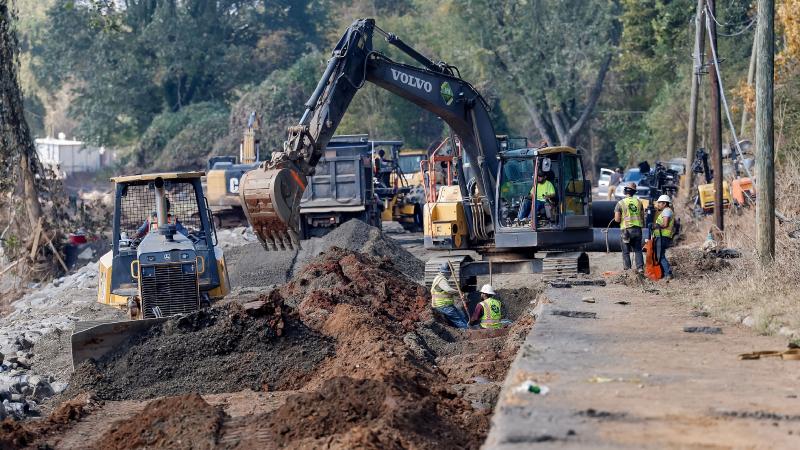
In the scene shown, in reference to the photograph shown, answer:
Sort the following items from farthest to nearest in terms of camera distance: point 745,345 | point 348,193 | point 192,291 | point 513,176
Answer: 1. point 348,193
2. point 513,176
3. point 192,291
4. point 745,345

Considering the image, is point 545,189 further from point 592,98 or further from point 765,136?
point 592,98

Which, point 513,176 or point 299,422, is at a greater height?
point 513,176

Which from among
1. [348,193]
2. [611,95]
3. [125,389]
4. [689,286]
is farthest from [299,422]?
[611,95]

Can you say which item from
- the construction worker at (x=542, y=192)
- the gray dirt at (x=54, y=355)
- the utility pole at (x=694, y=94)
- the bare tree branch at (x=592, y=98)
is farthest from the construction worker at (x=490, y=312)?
the bare tree branch at (x=592, y=98)

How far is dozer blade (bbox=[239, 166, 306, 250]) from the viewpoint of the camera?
700 inches

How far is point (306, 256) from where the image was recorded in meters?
28.8

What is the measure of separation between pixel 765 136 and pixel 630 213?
14.6 ft

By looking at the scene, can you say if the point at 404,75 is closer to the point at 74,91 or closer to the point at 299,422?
the point at 299,422

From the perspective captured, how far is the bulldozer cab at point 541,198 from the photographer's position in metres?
20.7

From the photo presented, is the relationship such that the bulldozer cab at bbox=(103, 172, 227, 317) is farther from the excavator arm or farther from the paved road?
the paved road

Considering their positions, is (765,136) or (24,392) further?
(765,136)

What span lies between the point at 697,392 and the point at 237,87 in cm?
5898

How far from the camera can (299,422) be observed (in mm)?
A: 9836

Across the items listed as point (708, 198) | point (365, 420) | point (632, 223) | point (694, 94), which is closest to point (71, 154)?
point (694, 94)
